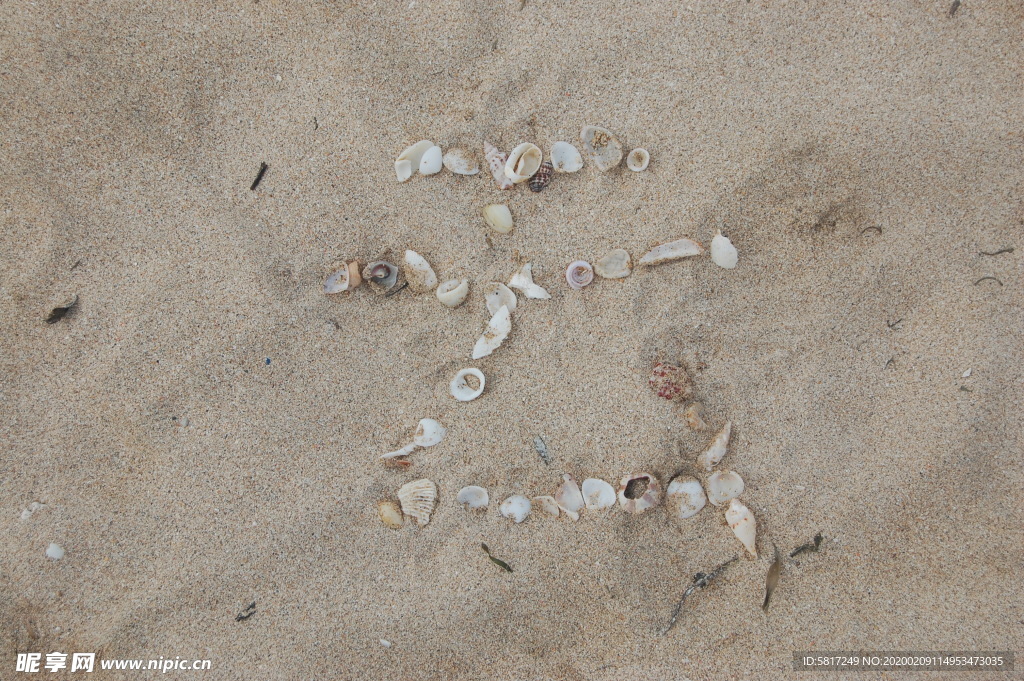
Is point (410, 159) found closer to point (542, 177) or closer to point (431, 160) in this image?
point (431, 160)

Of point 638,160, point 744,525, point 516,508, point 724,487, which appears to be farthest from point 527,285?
point 744,525

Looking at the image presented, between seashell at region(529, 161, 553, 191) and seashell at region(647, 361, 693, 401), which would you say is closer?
seashell at region(647, 361, 693, 401)

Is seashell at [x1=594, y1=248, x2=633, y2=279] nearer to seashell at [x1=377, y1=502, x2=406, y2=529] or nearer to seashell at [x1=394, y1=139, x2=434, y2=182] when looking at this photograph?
seashell at [x1=394, y1=139, x2=434, y2=182]

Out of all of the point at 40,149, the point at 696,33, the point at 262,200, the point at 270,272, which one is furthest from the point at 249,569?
the point at 696,33

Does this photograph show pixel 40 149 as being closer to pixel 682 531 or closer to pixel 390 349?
pixel 390 349

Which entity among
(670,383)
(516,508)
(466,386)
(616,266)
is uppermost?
(616,266)

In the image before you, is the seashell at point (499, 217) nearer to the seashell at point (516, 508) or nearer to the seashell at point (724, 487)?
the seashell at point (516, 508)

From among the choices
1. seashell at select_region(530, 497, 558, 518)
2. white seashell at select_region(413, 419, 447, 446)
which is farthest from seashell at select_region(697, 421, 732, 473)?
white seashell at select_region(413, 419, 447, 446)
